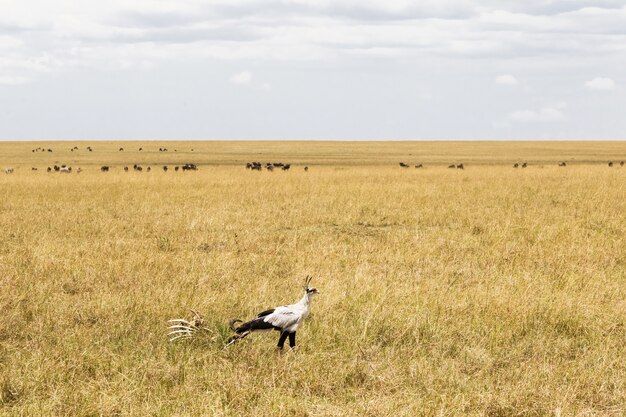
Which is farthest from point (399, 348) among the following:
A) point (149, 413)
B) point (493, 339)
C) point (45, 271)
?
point (45, 271)

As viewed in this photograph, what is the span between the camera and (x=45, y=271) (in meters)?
9.35

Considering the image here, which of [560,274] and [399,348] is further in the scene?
[560,274]

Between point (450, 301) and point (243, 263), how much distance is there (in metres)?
3.64

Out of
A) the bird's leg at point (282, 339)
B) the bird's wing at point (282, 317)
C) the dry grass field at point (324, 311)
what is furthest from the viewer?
the bird's leg at point (282, 339)

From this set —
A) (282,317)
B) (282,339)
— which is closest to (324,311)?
(282,339)

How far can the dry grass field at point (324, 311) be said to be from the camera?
496 centimetres

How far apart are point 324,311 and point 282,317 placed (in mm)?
2055

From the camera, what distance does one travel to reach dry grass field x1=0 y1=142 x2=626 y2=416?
16.3ft

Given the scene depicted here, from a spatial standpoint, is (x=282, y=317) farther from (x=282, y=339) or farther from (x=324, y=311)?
(x=324, y=311)

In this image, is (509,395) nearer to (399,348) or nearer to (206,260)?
(399,348)

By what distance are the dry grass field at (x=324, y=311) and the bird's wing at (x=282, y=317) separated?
435mm

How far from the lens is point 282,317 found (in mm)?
5281

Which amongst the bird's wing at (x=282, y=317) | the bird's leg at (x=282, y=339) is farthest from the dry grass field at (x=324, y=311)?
the bird's wing at (x=282, y=317)

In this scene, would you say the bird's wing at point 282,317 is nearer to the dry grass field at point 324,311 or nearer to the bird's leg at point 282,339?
the bird's leg at point 282,339
